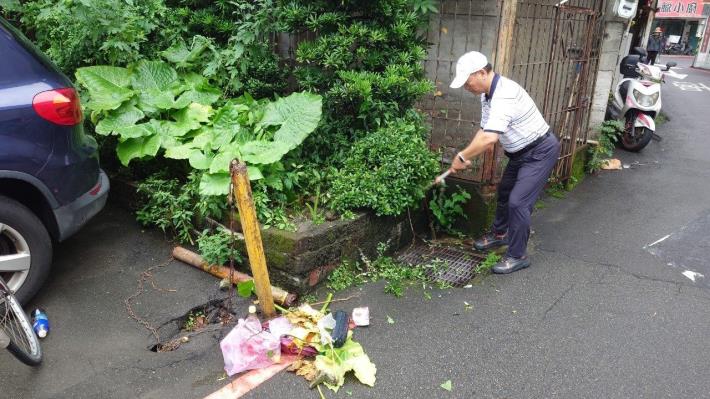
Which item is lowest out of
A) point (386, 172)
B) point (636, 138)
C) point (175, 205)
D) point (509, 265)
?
point (509, 265)

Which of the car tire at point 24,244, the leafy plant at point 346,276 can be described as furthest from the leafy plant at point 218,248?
the car tire at point 24,244

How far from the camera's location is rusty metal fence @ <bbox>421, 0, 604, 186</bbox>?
15.9ft

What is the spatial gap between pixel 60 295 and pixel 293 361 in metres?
1.82

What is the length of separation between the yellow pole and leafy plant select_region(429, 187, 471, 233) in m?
2.10

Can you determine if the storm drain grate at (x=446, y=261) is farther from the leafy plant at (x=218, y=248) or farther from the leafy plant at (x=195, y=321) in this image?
the leafy plant at (x=195, y=321)

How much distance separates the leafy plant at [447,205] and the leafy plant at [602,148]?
3007 millimetres

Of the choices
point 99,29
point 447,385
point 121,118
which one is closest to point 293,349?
point 447,385

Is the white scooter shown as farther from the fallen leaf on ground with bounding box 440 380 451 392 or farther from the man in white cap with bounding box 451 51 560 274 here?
the fallen leaf on ground with bounding box 440 380 451 392

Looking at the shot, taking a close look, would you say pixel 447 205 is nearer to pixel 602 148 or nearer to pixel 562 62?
pixel 562 62

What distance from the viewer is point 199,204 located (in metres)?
4.05

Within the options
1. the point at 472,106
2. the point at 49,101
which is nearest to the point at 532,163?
the point at 472,106

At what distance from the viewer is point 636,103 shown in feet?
26.8

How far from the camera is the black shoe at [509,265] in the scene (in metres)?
4.34

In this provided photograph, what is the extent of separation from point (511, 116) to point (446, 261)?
1373 millimetres
